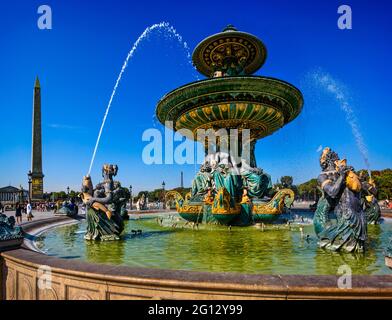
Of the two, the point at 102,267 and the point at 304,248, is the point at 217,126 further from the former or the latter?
the point at 102,267

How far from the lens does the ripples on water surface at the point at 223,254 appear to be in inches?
205

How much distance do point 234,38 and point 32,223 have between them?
1091 cm

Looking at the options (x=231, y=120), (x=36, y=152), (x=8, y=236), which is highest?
(x=36, y=152)

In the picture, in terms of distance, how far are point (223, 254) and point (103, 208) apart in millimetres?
3406

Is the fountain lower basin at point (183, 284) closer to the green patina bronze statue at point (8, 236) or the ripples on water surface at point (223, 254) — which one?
the green patina bronze statue at point (8, 236)

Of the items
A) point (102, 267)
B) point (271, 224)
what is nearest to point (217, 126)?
point (271, 224)

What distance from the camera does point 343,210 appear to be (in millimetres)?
6340

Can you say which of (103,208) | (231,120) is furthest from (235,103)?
(103,208)

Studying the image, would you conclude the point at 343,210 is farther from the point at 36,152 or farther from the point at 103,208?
the point at 36,152

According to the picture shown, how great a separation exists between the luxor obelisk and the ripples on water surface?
45.8 metres

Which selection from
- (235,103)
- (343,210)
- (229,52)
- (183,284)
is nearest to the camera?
(183,284)

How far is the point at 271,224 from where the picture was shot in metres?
12.0

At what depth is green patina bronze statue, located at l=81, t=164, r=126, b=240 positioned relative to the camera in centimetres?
818
